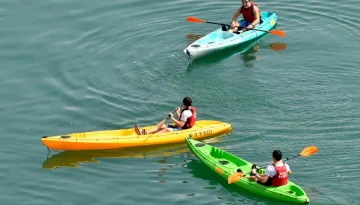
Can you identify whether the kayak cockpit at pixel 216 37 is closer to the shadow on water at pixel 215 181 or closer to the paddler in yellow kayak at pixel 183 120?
the paddler in yellow kayak at pixel 183 120

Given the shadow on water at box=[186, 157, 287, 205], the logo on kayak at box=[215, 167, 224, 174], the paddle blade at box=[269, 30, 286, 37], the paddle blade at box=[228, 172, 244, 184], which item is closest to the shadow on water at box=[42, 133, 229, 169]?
the shadow on water at box=[186, 157, 287, 205]

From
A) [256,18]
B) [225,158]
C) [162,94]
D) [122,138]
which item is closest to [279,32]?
[256,18]

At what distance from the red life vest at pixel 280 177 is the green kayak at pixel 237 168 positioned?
112 millimetres

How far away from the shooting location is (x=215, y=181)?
24.0m

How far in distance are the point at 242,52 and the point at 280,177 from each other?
9474 mm

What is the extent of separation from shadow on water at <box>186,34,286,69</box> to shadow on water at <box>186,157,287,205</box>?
5.99 m

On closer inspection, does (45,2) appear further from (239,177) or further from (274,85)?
(239,177)

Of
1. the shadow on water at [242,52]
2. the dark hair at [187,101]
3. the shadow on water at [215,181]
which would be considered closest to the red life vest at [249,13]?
the shadow on water at [242,52]

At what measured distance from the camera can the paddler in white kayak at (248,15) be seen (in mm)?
31844

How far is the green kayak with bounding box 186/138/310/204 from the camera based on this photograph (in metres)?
22.3

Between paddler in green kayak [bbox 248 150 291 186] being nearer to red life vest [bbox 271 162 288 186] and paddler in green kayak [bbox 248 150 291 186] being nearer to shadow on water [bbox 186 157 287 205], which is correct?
red life vest [bbox 271 162 288 186]

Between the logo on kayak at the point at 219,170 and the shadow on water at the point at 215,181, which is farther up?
the logo on kayak at the point at 219,170

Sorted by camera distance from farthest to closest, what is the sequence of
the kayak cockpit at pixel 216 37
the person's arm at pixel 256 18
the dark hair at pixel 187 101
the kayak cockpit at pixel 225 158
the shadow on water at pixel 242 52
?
the person's arm at pixel 256 18
the kayak cockpit at pixel 216 37
the shadow on water at pixel 242 52
the dark hair at pixel 187 101
the kayak cockpit at pixel 225 158

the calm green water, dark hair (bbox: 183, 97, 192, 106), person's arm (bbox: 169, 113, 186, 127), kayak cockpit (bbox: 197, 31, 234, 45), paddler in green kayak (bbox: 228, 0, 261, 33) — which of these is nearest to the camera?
the calm green water
